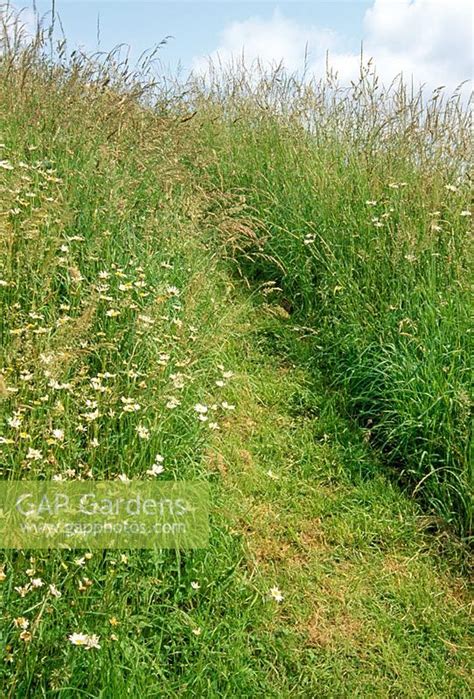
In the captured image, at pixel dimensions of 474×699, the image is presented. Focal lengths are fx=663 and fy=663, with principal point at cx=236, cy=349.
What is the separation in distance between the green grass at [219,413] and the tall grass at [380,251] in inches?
0.9

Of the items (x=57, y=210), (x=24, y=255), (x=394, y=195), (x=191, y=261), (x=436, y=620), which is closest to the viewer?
(x=436, y=620)

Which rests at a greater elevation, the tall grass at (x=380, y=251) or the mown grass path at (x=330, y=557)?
the tall grass at (x=380, y=251)

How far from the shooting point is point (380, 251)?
419 cm

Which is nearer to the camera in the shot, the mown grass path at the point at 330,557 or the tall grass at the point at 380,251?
the mown grass path at the point at 330,557

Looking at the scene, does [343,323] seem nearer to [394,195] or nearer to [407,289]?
[407,289]

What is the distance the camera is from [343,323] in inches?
162

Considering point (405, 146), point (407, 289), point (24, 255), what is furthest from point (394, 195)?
point (24, 255)

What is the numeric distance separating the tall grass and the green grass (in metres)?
0.02

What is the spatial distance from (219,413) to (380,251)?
1.55 m

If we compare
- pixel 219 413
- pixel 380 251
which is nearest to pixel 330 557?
pixel 219 413

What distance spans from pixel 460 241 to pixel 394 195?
1.88 ft

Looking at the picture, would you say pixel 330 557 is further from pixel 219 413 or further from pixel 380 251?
pixel 380 251

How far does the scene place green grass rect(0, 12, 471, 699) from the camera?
86.0 inches

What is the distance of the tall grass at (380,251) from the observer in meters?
3.33
